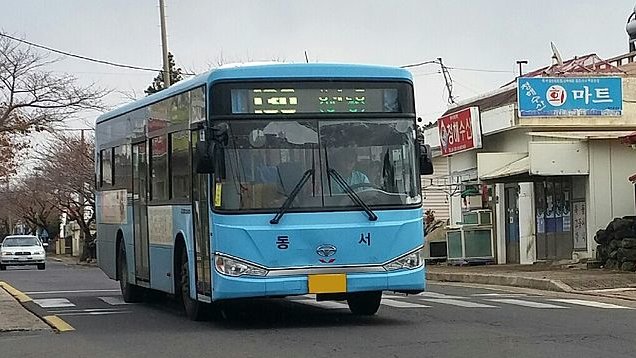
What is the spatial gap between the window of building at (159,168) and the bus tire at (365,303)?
2998 millimetres

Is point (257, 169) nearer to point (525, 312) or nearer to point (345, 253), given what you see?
point (345, 253)

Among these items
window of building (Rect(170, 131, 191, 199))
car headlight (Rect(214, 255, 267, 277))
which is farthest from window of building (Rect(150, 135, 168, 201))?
car headlight (Rect(214, 255, 267, 277))

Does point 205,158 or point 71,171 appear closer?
point 205,158

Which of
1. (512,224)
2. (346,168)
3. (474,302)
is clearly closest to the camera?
(346,168)

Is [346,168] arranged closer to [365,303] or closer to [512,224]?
[365,303]

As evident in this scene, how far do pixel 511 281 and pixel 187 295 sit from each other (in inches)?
475

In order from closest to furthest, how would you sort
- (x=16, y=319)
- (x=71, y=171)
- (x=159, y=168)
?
1. (x=16, y=319)
2. (x=159, y=168)
3. (x=71, y=171)

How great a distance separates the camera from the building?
2859cm

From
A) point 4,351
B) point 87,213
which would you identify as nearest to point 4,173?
point 87,213

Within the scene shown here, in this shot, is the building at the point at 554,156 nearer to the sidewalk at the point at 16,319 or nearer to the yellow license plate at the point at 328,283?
the sidewalk at the point at 16,319

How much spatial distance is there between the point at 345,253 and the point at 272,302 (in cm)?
517

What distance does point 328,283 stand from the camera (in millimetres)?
13414

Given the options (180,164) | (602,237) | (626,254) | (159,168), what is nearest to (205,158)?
(180,164)

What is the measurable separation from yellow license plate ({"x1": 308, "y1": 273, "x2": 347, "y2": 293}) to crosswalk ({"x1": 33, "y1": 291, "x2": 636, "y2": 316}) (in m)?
3.66
